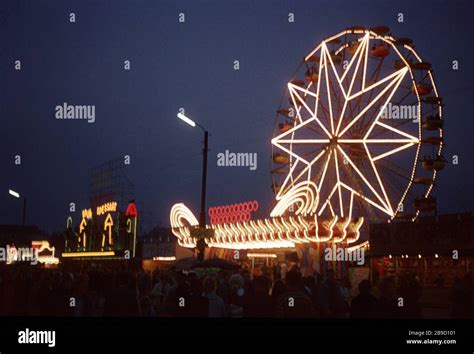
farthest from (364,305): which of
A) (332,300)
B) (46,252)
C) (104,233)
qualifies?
(46,252)

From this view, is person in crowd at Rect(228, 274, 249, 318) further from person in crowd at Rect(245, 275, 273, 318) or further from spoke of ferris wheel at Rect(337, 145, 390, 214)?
spoke of ferris wheel at Rect(337, 145, 390, 214)

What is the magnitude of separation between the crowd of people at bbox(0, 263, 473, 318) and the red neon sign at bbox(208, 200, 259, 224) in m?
23.5

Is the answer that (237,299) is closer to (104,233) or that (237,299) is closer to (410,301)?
(410,301)

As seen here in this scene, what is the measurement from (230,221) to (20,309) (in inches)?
1087

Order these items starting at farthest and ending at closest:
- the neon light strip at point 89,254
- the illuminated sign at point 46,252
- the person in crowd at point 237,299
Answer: the illuminated sign at point 46,252, the neon light strip at point 89,254, the person in crowd at point 237,299

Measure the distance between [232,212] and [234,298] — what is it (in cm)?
2977

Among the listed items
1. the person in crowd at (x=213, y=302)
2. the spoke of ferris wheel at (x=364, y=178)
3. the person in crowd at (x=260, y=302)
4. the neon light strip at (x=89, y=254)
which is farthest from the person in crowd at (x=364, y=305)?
the neon light strip at (x=89, y=254)

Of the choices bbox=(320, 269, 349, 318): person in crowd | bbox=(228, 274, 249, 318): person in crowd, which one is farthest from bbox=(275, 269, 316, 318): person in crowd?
bbox=(320, 269, 349, 318): person in crowd

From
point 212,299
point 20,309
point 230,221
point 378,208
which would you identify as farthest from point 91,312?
point 230,221

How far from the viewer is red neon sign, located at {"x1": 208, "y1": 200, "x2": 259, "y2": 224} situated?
39.0 metres

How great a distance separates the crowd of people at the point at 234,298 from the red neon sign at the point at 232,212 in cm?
2346

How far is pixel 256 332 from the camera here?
8461 mm

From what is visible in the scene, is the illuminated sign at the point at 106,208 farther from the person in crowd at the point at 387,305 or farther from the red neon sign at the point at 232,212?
the person in crowd at the point at 387,305

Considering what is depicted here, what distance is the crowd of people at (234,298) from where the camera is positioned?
8.78 meters
